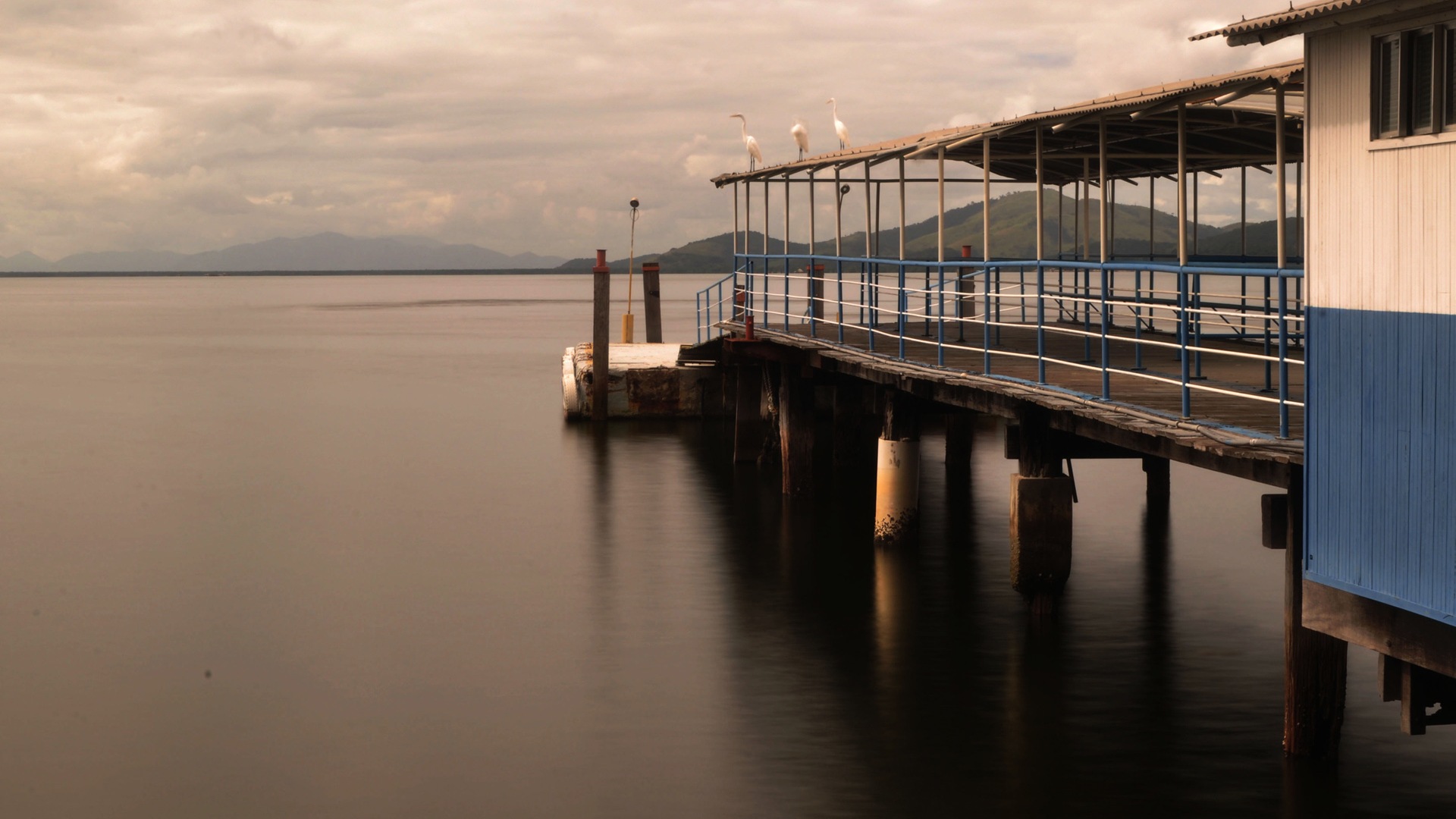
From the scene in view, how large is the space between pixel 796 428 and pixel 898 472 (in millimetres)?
4311

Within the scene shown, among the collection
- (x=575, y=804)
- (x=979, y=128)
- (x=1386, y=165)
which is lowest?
(x=575, y=804)

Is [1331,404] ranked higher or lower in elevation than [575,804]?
higher

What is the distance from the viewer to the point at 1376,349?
829 cm

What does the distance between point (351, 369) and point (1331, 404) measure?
46817 mm

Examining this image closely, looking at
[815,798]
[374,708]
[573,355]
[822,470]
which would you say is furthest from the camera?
[573,355]

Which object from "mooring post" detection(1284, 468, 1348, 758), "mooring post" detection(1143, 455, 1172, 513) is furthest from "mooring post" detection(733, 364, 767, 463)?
"mooring post" detection(1284, 468, 1348, 758)

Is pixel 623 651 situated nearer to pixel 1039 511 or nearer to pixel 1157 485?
pixel 1039 511

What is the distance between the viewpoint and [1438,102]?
7.72 meters

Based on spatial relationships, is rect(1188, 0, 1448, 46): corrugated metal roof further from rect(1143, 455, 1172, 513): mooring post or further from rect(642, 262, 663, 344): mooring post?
rect(642, 262, 663, 344): mooring post

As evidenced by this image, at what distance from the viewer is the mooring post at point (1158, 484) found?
2195 centimetres

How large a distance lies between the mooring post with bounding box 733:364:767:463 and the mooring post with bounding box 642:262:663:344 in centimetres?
843

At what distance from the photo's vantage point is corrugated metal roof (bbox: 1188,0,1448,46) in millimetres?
7781

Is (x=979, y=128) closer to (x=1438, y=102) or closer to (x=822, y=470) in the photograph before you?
(x=1438, y=102)

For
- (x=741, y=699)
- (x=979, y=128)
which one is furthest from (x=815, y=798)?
(x=979, y=128)
